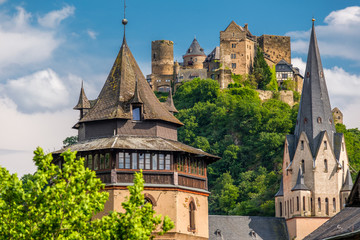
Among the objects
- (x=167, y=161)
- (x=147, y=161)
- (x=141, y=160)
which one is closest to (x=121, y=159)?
(x=141, y=160)

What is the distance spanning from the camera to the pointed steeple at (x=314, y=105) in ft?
230

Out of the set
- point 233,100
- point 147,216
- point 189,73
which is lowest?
point 147,216

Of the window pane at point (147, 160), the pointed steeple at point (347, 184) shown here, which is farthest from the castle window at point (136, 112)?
the pointed steeple at point (347, 184)

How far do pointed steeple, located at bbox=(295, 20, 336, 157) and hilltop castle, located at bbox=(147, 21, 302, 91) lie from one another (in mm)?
64671

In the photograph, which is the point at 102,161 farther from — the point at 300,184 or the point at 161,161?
the point at 300,184

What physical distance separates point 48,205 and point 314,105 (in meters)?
46.2

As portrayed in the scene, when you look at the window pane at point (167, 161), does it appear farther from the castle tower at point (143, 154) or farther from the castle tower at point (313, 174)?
the castle tower at point (313, 174)

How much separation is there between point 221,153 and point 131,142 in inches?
2511

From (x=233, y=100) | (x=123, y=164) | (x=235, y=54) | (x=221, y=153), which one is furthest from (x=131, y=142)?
(x=235, y=54)

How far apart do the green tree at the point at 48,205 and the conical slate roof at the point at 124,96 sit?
21422mm

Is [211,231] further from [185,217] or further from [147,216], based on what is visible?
Result: [147,216]

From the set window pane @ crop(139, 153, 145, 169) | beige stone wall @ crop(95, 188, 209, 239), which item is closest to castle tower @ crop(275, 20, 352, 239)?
beige stone wall @ crop(95, 188, 209, 239)

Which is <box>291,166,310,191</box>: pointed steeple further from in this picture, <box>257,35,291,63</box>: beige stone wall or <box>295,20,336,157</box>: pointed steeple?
<box>257,35,291,63</box>: beige stone wall

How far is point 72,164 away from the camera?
29266 millimetres
